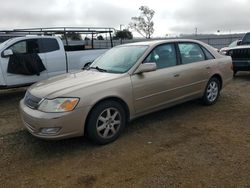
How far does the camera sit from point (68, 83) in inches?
188

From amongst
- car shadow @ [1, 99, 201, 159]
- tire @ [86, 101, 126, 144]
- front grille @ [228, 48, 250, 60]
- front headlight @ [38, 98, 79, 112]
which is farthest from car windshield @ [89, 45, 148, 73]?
front grille @ [228, 48, 250, 60]

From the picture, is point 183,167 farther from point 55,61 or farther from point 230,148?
point 55,61

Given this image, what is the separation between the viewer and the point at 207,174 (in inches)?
144

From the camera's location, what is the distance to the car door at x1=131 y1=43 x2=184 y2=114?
16.6 feet

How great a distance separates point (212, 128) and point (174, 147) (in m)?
1.12

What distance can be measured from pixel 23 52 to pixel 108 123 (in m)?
4.70

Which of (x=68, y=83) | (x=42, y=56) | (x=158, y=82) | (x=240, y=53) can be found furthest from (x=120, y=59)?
(x=240, y=53)

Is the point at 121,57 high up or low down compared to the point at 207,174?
up

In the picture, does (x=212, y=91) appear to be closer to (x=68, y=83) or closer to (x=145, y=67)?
(x=145, y=67)

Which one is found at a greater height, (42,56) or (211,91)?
(42,56)

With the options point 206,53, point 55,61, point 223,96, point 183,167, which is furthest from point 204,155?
point 55,61

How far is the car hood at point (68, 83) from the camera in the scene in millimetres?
4445

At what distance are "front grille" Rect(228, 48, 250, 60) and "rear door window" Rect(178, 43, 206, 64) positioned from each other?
4.62 metres

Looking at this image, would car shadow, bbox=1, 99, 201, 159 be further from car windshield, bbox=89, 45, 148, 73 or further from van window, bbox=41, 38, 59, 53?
van window, bbox=41, 38, 59, 53
